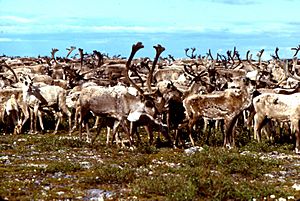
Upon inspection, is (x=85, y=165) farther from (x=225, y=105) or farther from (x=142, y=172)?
(x=225, y=105)

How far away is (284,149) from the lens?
15945 millimetres

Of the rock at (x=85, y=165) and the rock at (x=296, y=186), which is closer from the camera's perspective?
the rock at (x=296, y=186)

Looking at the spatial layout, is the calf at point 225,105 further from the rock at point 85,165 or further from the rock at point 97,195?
the rock at point 97,195

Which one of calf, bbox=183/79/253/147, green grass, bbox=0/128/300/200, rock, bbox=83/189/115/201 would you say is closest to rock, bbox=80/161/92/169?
green grass, bbox=0/128/300/200

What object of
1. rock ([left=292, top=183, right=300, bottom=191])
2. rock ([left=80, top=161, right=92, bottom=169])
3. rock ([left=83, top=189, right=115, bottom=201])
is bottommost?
rock ([left=80, top=161, right=92, bottom=169])

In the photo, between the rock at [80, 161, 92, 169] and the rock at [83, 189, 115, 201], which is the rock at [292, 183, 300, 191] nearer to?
the rock at [83, 189, 115, 201]

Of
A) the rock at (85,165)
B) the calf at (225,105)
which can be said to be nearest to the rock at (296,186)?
the rock at (85,165)

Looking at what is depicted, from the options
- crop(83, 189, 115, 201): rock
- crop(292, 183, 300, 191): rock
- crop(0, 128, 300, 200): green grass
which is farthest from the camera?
crop(292, 183, 300, 191): rock

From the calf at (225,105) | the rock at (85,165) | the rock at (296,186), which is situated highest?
the calf at (225,105)

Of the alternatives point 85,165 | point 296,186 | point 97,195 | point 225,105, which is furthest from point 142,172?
point 225,105

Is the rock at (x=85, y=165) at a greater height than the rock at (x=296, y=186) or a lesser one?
lesser

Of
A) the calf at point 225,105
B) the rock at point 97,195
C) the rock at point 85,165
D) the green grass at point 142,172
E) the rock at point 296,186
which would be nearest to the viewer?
the rock at point 97,195

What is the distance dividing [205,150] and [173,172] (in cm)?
235

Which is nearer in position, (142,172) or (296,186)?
(296,186)
